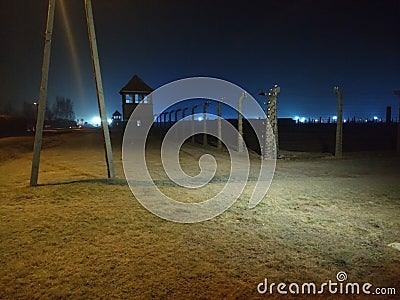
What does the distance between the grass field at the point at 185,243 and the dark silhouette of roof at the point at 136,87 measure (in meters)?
34.5

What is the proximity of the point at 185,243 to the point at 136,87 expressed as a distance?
39863 mm

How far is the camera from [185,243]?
4.94 metres

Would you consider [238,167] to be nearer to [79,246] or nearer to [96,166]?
[96,166]

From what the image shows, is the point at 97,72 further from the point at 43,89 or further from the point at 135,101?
the point at 135,101

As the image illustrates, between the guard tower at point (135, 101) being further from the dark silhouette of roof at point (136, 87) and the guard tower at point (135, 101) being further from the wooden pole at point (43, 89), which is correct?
the wooden pole at point (43, 89)

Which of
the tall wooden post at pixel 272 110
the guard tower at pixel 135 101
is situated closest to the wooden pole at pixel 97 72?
the tall wooden post at pixel 272 110

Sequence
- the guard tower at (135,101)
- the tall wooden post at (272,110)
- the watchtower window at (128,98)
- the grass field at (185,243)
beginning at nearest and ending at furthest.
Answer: the grass field at (185,243) < the tall wooden post at (272,110) < the guard tower at (135,101) < the watchtower window at (128,98)

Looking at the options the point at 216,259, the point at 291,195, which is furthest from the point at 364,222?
the point at 216,259

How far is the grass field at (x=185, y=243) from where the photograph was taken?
148 inches

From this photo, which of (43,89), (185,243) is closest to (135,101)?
(43,89)

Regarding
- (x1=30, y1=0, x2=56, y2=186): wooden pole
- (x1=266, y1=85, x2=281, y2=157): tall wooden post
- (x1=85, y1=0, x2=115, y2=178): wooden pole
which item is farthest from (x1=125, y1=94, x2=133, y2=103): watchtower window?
(x1=30, y1=0, x2=56, y2=186): wooden pole

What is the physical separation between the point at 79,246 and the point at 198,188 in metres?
4.35

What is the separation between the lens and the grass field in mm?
3752

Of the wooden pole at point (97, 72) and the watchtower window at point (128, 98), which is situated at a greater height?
the watchtower window at point (128, 98)
